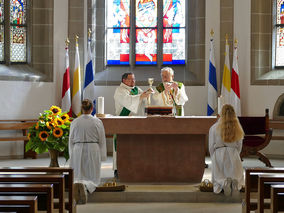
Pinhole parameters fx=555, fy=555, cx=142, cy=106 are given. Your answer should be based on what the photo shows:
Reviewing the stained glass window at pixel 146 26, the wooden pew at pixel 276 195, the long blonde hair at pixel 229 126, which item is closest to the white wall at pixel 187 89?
the stained glass window at pixel 146 26

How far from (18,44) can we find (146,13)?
3301mm

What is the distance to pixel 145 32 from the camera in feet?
46.5

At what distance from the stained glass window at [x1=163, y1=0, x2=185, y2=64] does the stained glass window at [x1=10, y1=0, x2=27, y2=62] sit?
11.5 ft

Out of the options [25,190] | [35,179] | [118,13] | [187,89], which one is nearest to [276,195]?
[25,190]

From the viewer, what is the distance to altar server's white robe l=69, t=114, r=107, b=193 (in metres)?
7.83

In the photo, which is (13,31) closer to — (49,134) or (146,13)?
(146,13)

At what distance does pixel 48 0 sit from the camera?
13414 mm

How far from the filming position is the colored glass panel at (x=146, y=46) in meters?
14.1

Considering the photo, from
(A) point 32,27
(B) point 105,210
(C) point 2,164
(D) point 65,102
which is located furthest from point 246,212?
(A) point 32,27

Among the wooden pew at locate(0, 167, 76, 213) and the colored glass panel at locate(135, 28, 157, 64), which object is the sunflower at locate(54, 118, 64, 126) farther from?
the colored glass panel at locate(135, 28, 157, 64)

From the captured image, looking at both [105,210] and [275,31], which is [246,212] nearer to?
[105,210]

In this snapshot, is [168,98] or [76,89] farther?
[76,89]

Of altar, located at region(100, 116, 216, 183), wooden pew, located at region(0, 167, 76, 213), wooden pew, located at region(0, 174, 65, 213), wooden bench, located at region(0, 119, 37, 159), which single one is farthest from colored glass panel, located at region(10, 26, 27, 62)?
wooden pew, located at region(0, 174, 65, 213)

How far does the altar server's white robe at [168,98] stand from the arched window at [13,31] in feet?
16.5
